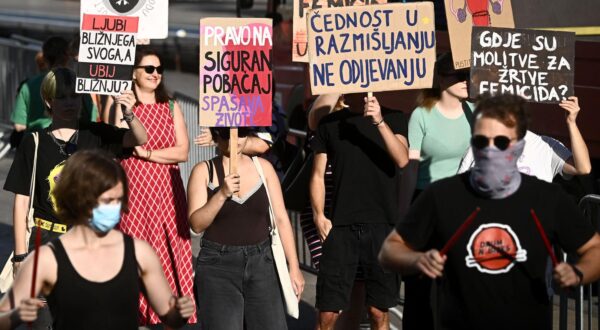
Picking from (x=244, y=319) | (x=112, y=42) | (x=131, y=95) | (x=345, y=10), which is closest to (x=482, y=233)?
(x=244, y=319)

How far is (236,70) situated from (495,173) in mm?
3015

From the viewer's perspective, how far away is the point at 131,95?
8336mm

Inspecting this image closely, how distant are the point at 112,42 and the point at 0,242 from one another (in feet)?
13.8

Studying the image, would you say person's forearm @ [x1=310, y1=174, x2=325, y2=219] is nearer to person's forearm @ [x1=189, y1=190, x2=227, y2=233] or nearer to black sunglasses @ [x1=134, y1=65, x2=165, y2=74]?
person's forearm @ [x1=189, y1=190, x2=227, y2=233]

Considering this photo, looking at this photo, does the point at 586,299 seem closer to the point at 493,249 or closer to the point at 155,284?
the point at 493,249

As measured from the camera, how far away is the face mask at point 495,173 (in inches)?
200

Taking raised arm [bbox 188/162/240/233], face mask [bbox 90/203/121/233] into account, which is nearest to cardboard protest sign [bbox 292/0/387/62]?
raised arm [bbox 188/162/240/233]

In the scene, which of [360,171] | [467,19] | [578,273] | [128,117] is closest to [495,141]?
[578,273]

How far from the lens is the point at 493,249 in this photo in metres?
5.13

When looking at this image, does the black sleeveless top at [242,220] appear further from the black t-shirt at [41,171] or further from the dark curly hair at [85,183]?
the dark curly hair at [85,183]

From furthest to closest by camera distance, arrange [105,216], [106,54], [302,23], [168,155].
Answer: [302,23], [106,54], [168,155], [105,216]

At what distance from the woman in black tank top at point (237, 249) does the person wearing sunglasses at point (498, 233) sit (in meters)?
2.05

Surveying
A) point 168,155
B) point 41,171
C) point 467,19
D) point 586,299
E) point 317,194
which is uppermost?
point 467,19

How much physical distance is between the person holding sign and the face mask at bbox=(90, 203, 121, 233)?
2.98 meters
